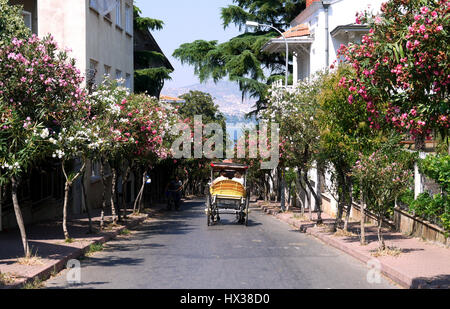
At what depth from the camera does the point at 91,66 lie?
30000 millimetres

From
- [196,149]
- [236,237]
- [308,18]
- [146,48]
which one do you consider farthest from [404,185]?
[146,48]

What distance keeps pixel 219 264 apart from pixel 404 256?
13.6 feet

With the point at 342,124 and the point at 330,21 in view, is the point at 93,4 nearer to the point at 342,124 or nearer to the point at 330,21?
the point at 330,21

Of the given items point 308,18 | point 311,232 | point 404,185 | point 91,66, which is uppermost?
point 308,18

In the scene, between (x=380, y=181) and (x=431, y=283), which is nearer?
(x=431, y=283)

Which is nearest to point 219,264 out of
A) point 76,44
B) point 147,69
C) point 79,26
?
point 76,44

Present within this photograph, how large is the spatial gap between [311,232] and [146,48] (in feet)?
114

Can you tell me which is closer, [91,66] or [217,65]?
[91,66]

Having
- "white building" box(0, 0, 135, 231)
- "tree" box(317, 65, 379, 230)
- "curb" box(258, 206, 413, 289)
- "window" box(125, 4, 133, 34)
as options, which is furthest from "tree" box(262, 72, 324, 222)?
"window" box(125, 4, 133, 34)

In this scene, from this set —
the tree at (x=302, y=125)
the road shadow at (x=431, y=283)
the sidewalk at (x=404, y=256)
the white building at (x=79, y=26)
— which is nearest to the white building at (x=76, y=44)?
the white building at (x=79, y=26)

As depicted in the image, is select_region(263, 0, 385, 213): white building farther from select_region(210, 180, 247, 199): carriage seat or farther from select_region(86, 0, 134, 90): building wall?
select_region(210, 180, 247, 199): carriage seat

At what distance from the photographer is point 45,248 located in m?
15.2

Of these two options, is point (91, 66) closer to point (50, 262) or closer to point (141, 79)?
point (141, 79)
